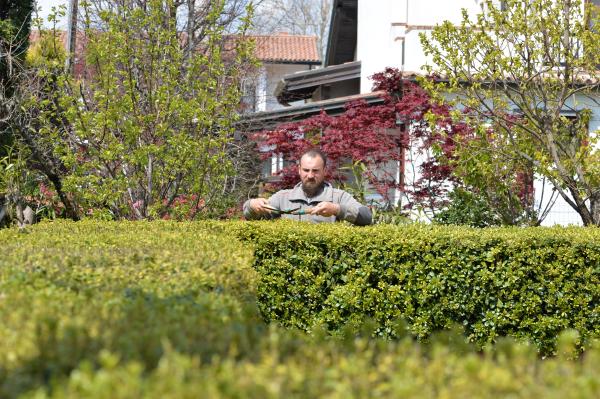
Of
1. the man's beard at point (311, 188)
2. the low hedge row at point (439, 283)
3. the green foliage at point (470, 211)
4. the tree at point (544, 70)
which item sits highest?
the tree at point (544, 70)

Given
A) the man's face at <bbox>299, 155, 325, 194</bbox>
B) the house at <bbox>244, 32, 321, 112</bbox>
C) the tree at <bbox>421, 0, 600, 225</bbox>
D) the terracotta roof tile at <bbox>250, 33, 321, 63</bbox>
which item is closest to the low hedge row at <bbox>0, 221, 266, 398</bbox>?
the man's face at <bbox>299, 155, 325, 194</bbox>

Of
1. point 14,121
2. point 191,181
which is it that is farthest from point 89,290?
point 14,121

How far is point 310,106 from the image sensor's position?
1927 centimetres

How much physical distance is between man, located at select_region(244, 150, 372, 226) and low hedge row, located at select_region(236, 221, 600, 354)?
917 millimetres

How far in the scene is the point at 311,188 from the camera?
8789mm

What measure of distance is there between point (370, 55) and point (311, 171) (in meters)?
11.1

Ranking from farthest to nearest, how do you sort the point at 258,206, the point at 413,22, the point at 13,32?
the point at 413,22
the point at 13,32
the point at 258,206

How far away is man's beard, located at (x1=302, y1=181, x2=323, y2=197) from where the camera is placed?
8.75m

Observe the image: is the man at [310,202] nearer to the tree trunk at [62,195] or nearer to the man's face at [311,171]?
the man's face at [311,171]

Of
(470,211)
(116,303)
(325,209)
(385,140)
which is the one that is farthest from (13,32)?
(116,303)

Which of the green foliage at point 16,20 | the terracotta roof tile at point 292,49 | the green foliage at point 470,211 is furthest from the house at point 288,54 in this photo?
the green foliage at point 470,211

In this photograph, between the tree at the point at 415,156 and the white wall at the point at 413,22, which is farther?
the white wall at the point at 413,22

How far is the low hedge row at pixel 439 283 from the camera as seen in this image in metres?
7.33

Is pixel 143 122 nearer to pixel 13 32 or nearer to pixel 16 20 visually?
pixel 13 32
